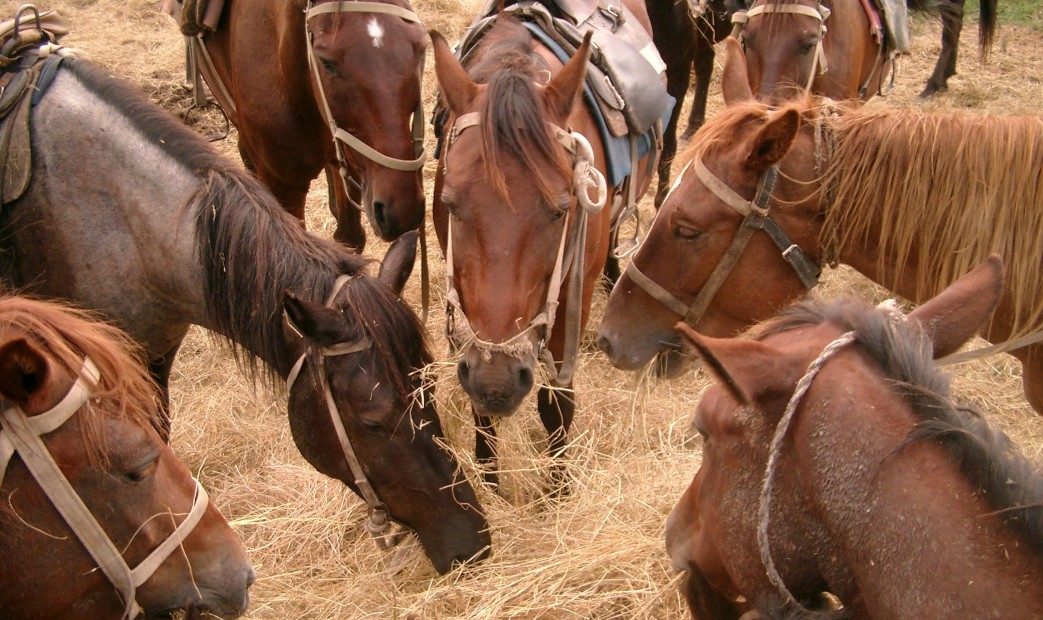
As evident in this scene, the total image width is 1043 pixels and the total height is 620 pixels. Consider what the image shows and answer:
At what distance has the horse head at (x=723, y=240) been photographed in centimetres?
243

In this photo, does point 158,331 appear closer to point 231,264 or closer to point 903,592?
point 231,264

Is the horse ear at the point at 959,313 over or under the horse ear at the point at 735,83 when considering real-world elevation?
under

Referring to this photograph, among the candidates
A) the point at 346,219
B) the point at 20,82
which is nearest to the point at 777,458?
the point at 20,82

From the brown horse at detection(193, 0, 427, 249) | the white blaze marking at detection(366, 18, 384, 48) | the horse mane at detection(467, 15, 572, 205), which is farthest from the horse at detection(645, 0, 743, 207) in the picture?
the horse mane at detection(467, 15, 572, 205)

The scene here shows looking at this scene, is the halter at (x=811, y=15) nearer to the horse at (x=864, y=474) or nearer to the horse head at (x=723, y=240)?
the horse head at (x=723, y=240)

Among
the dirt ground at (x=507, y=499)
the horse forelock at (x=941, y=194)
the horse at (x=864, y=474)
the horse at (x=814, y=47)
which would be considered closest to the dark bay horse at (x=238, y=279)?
the dirt ground at (x=507, y=499)

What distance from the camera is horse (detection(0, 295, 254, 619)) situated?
1.49 metres

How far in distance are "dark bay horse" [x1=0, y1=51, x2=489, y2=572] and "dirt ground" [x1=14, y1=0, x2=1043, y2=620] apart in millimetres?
297

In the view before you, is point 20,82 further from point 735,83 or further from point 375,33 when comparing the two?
point 735,83

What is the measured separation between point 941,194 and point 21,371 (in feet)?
7.97

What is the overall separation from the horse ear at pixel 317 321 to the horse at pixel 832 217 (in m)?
1.01

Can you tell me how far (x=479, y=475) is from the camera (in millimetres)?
3049

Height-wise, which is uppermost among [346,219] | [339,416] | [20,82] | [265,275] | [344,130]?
[20,82]

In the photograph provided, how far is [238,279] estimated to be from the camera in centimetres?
233
